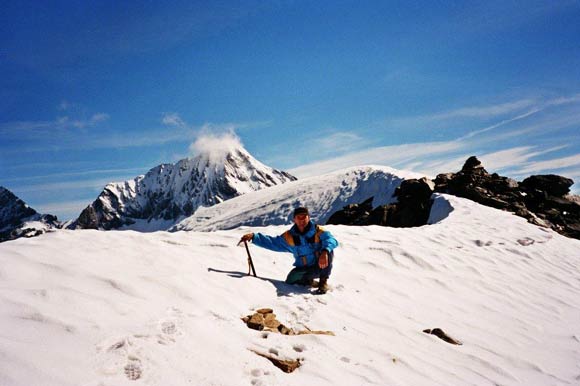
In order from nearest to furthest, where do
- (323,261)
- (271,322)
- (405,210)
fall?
(271,322)
(323,261)
(405,210)

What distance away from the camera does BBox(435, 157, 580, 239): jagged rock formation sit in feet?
66.9

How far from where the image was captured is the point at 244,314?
4910 mm

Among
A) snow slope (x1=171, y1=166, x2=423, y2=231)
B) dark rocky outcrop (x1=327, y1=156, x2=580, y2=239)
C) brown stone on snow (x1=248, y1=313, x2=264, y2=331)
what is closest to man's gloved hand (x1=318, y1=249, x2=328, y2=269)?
brown stone on snow (x1=248, y1=313, x2=264, y2=331)

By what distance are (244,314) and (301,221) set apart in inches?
81.2

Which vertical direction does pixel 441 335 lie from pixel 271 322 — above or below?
below

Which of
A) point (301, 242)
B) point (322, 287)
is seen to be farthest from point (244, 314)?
point (301, 242)

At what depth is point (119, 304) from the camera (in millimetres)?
4215

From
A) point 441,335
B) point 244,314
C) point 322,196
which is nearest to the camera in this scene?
point 244,314

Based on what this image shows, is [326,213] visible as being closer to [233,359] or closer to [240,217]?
[240,217]

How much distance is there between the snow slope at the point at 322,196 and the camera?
72.9 meters

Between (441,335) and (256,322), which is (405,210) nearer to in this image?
(441,335)

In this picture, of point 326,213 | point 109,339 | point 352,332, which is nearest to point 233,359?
point 109,339

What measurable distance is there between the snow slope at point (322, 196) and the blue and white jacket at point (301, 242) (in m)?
57.5

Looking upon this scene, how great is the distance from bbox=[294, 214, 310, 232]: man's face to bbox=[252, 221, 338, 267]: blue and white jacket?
0.23 ft
